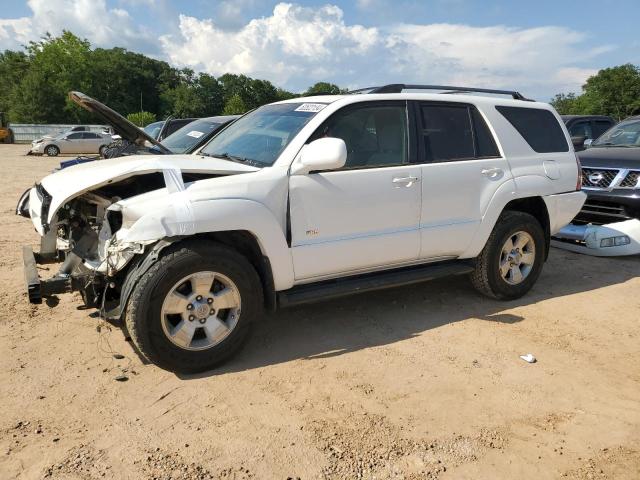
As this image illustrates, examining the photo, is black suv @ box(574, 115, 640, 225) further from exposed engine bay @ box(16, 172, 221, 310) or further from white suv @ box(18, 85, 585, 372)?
exposed engine bay @ box(16, 172, 221, 310)

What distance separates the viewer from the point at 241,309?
3.70 meters

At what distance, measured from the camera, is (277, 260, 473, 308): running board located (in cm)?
396

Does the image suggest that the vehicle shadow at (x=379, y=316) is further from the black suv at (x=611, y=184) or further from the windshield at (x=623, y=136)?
the windshield at (x=623, y=136)

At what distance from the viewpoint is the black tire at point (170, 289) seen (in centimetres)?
337

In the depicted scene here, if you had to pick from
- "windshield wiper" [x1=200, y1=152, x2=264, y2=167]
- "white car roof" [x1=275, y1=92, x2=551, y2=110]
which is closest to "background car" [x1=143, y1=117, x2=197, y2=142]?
"windshield wiper" [x1=200, y1=152, x2=264, y2=167]

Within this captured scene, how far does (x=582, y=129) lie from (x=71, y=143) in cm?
2545

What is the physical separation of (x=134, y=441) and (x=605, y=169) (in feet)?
22.2

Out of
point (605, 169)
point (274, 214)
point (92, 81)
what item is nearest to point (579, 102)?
point (92, 81)

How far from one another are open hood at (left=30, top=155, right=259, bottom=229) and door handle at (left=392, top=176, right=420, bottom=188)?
3.76 feet

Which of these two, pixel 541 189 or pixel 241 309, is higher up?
pixel 541 189

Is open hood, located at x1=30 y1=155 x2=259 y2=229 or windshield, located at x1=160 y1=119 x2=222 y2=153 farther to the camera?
windshield, located at x1=160 y1=119 x2=222 y2=153

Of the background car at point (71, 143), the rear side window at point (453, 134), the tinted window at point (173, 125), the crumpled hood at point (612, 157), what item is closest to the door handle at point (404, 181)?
→ the rear side window at point (453, 134)

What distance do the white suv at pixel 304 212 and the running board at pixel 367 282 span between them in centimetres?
1

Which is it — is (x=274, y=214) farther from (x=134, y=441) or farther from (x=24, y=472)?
(x=24, y=472)
